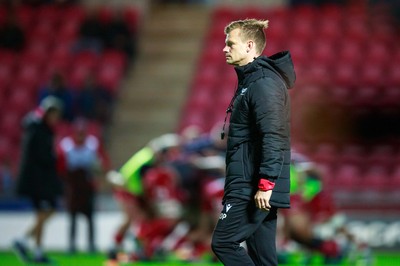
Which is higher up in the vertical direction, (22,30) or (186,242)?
(22,30)

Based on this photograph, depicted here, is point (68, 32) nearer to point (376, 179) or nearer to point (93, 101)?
point (93, 101)

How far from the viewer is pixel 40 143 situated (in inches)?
602

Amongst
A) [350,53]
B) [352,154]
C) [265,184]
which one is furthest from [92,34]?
[265,184]

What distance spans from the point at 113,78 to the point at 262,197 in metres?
15.8

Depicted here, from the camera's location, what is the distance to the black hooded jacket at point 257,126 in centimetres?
705

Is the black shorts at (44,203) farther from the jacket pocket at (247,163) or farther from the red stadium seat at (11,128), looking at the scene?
the jacket pocket at (247,163)

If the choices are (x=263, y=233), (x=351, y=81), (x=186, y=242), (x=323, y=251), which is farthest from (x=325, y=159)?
(x=263, y=233)

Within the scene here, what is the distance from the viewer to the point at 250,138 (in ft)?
23.7

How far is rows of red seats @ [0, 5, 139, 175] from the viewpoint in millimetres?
21594

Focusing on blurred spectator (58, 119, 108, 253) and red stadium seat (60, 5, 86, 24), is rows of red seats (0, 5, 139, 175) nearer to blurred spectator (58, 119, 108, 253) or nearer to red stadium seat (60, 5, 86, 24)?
red stadium seat (60, 5, 86, 24)

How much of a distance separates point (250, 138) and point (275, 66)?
0.54 metres

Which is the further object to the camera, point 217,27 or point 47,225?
point 217,27

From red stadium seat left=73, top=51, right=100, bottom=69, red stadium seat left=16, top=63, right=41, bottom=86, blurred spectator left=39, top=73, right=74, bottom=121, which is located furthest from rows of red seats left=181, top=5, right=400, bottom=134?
red stadium seat left=16, top=63, right=41, bottom=86

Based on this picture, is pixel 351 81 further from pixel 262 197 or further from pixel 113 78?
pixel 262 197
